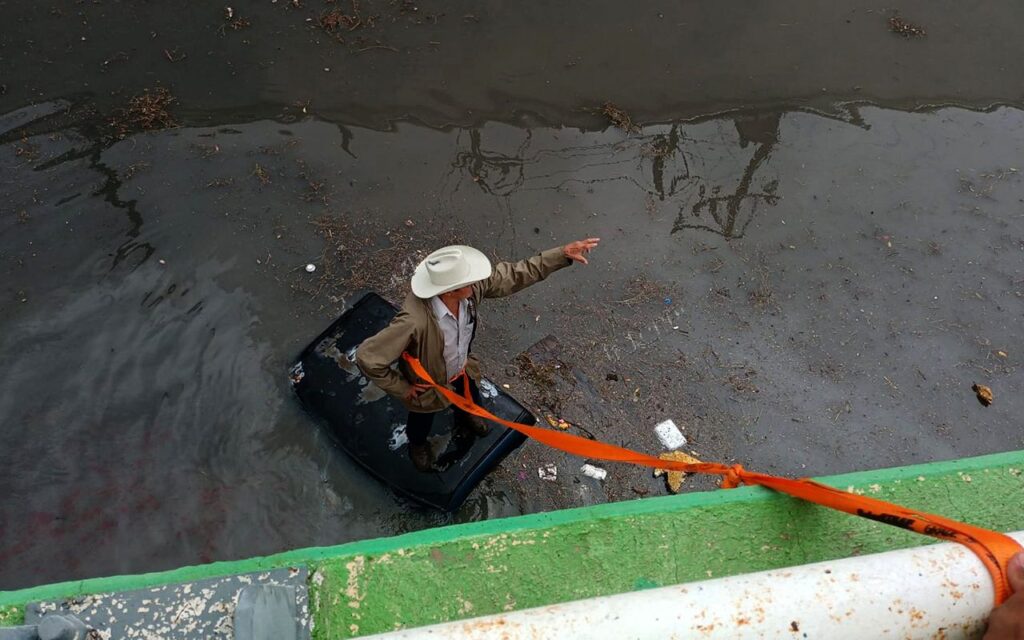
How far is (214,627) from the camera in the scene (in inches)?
79.2

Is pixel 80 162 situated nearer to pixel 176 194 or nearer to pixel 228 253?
pixel 176 194

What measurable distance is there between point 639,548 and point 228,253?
3694 mm

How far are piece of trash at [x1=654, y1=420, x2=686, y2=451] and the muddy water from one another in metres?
0.06

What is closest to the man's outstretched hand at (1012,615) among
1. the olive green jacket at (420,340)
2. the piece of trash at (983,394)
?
the olive green jacket at (420,340)

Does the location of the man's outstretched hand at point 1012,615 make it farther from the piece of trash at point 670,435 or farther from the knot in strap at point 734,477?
the piece of trash at point 670,435

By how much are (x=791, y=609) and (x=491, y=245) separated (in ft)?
11.7

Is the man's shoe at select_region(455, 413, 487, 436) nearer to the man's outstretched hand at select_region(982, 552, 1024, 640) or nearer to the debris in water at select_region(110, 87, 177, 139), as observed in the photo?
the man's outstretched hand at select_region(982, 552, 1024, 640)

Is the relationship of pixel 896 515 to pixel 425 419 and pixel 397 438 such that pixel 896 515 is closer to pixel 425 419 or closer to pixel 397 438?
pixel 425 419

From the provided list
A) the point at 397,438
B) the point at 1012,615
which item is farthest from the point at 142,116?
the point at 1012,615

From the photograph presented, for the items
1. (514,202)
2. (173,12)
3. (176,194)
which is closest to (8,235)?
(176,194)

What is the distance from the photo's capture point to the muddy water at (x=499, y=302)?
13.2 ft

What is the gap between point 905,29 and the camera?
6.29 m

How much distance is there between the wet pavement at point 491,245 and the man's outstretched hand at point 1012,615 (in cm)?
241

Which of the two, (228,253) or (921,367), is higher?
(228,253)
